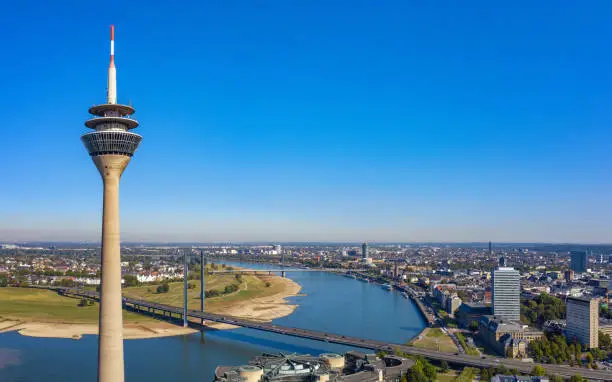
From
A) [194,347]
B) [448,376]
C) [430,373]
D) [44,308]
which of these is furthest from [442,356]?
[44,308]

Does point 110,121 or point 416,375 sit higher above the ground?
point 110,121

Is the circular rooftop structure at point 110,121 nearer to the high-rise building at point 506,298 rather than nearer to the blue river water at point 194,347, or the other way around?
the blue river water at point 194,347

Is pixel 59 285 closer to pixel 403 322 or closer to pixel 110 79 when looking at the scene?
pixel 403 322

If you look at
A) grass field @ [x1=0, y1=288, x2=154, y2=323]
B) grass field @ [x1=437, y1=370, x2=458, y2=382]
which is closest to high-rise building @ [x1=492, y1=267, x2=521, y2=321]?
grass field @ [x1=437, y1=370, x2=458, y2=382]

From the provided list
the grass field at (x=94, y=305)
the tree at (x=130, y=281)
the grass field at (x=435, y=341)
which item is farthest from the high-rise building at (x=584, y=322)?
the tree at (x=130, y=281)

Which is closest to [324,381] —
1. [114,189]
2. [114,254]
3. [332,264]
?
[114,254]

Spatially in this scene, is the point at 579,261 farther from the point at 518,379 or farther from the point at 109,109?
the point at 109,109
